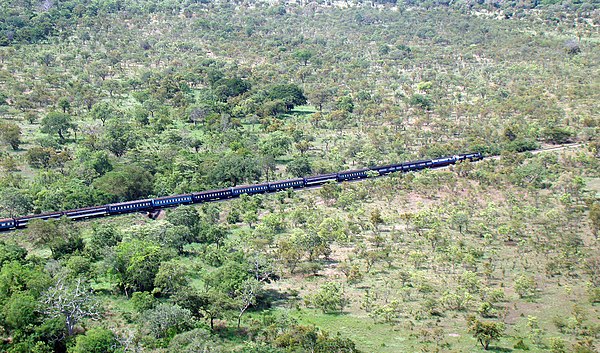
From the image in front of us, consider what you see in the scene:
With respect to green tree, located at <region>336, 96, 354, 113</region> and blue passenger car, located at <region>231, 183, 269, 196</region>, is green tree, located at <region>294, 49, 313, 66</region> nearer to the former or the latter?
green tree, located at <region>336, 96, 354, 113</region>

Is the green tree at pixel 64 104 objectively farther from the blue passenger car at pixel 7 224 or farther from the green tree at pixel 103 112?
the blue passenger car at pixel 7 224

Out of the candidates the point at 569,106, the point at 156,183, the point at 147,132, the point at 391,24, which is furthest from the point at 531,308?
the point at 391,24

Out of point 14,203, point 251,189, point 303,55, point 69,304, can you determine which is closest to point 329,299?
point 69,304

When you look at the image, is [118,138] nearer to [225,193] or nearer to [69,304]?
[225,193]

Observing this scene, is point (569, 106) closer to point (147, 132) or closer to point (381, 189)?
point (381, 189)

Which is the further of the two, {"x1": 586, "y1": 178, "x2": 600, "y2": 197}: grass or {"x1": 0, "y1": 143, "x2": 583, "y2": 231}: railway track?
{"x1": 586, "y1": 178, "x2": 600, "y2": 197}: grass

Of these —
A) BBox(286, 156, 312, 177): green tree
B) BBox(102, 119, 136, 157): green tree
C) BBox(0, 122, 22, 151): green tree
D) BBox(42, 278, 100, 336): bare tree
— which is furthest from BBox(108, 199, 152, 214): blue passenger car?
BBox(0, 122, 22, 151): green tree

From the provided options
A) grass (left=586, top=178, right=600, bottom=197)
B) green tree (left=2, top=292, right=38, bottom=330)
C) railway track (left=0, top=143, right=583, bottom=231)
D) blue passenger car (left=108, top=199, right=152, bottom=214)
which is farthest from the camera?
grass (left=586, top=178, right=600, bottom=197)
